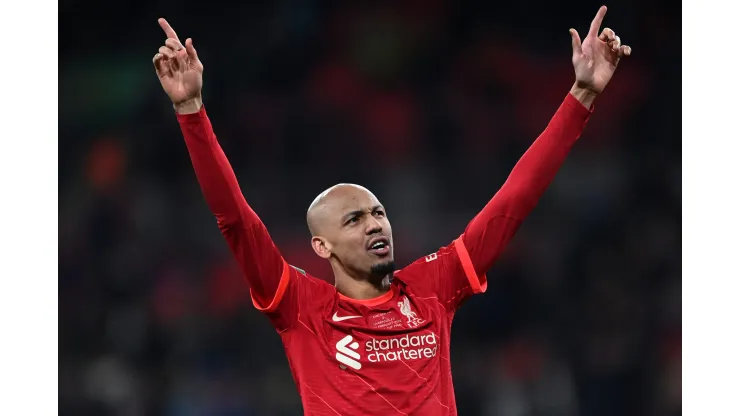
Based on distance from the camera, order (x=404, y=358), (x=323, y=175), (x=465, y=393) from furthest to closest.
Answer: (x=323, y=175) → (x=465, y=393) → (x=404, y=358)

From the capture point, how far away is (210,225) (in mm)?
5473

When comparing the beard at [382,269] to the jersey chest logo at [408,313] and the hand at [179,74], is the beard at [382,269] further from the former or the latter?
the hand at [179,74]

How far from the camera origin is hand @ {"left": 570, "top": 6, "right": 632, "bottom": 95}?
278 cm

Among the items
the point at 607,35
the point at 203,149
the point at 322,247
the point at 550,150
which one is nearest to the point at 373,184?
the point at 322,247

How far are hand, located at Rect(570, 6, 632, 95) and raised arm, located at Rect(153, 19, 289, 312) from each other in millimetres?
1215

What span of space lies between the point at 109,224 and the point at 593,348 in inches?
130

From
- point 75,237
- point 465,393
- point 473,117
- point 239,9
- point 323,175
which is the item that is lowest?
point 465,393

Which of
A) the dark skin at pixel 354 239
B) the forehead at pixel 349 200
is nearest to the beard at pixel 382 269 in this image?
the dark skin at pixel 354 239

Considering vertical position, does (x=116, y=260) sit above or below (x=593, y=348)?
above

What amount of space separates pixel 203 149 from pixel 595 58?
1.37 metres

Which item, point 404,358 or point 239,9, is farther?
point 239,9

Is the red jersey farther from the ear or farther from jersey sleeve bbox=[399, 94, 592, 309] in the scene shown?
the ear

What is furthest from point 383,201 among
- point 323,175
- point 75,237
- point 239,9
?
point 75,237

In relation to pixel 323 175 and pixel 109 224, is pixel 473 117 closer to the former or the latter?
pixel 323 175
